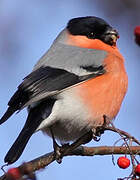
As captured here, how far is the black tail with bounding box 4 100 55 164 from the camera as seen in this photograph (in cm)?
223

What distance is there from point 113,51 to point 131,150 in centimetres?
141

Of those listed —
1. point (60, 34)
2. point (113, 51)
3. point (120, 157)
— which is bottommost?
point (120, 157)

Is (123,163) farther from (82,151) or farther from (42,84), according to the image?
(42,84)

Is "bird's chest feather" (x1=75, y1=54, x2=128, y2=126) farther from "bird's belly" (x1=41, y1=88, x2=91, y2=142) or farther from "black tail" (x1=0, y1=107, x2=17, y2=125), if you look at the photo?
"black tail" (x1=0, y1=107, x2=17, y2=125)

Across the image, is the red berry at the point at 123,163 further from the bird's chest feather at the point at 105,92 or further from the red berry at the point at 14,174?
the red berry at the point at 14,174

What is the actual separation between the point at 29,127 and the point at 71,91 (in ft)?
1.44

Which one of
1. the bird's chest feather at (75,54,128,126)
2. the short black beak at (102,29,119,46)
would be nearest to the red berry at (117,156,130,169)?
the bird's chest feather at (75,54,128,126)

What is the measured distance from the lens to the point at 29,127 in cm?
251

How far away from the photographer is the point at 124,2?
3.54 metres

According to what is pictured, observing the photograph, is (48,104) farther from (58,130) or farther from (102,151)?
(102,151)

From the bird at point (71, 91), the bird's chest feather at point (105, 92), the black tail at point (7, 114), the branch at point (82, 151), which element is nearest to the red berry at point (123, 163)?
the branch at point (82, 151)

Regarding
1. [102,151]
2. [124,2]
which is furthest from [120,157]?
[124,2]

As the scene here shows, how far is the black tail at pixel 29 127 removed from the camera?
223 centimetres

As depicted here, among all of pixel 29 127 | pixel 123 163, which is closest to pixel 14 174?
pixel 123 163
